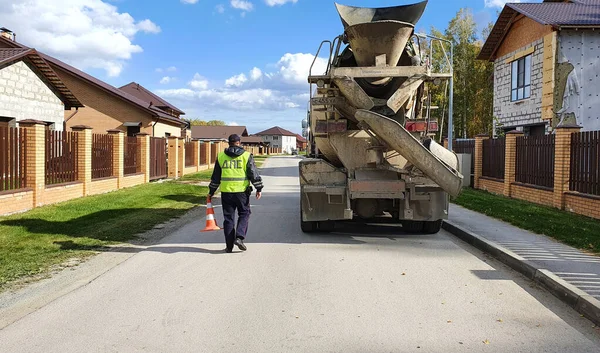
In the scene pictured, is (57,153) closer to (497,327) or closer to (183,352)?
(183,352)

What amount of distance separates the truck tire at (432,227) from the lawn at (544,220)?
1.70 meters

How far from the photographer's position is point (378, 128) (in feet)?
24.7

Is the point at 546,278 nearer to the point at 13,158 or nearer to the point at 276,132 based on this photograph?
the point at 13,158

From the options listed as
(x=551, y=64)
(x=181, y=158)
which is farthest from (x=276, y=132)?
(x=551, y=64)

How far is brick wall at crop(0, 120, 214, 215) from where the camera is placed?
11.5 metres

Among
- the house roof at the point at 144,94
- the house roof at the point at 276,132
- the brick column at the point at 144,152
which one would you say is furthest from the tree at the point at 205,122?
the brick column at the point at 144,152

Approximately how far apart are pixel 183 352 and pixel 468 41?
1788 inches

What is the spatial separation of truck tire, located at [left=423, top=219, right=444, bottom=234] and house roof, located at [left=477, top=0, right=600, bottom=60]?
43.3ft

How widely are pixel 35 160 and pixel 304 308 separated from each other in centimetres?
933

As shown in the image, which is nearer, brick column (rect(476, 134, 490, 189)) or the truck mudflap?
the truck mudflap

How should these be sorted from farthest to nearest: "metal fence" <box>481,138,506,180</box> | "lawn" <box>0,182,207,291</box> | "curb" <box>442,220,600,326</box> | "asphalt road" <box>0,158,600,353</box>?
1. "metal fence" <box>481,138,506,180</box>
2. "lawn" <box>0,182,207,291</box>
3. "curb" <box>442,220,600,326</box>
4. "asphalt road" <box>0,158,600,353</box>

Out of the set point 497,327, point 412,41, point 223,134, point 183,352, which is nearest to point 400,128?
point 412,41

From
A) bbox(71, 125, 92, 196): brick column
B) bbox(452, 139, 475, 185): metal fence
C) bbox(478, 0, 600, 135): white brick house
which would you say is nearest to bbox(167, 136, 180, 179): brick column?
bbox(71, 125, 92, 196): brick column

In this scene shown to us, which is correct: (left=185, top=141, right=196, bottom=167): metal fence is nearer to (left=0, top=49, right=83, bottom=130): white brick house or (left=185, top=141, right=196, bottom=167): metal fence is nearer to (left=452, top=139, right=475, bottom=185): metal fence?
(left=0, top=49, right=83, bottom=130): white brick house
